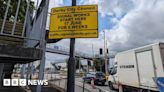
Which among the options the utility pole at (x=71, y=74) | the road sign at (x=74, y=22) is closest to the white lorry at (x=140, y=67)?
the road sign at (x=74, y=22)

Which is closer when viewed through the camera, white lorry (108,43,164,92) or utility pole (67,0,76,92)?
utility pole (67,0,76,92)

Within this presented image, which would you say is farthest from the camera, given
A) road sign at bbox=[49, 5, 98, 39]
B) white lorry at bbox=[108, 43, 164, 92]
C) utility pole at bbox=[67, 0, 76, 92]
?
white lorry at bbox=[108, 43, 164, 92]

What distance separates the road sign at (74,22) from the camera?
198 inches

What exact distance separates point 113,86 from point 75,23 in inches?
535

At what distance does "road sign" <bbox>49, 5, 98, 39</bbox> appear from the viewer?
5.02 m

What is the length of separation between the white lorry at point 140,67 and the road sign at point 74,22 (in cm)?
615

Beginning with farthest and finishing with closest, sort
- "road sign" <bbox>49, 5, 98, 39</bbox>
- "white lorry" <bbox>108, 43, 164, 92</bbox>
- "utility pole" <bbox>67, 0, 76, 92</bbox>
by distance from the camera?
"white lorry" <bbox>108, 43, 164, 92</bbox> → "road sign" <bbox>49, 5, 98, 39</bbox> → "utility pole" <bbox>67, 0, 76, 92</bbox>

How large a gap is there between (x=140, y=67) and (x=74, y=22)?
25.4 feet

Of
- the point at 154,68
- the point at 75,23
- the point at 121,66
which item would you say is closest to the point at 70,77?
the point at 75,23

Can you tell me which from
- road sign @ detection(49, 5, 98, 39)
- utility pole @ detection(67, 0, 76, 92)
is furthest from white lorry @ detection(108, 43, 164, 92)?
utility pole @ detection(67, 0, 76, 92)

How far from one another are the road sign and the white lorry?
242 inches

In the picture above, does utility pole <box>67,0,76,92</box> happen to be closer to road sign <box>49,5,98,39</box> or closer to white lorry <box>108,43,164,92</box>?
road sign <box>49,5,98,39</box>

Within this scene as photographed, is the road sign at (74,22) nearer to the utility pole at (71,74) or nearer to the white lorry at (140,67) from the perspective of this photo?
the utility pole at (71,74)

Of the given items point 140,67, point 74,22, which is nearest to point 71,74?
point 74,22
